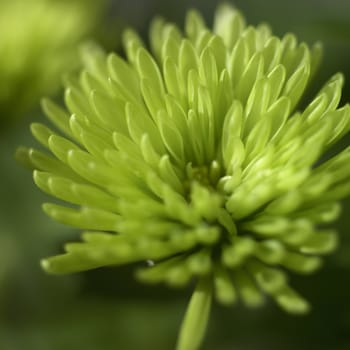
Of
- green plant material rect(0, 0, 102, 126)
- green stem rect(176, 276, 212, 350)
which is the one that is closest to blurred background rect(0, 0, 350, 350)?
green plant material rect(0, 0, 102, 126)

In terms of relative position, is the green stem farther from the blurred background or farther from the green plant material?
the green plant material

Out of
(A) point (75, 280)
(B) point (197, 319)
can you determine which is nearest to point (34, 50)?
(A) point (75, 280)

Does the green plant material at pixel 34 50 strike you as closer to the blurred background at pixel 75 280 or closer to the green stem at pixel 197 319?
the blurred background at pixel 75 280

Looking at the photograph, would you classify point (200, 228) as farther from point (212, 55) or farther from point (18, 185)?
point (18, 185)

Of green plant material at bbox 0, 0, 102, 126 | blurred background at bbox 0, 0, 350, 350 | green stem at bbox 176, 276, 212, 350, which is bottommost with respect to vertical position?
green stem at bbox 176, 276, 212, 350

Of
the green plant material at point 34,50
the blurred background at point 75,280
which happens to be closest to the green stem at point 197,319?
the blurred background at point 75,280
